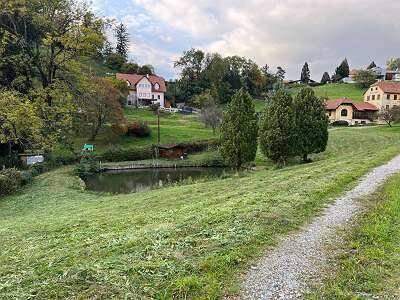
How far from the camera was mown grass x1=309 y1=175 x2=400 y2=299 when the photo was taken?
5.75 m

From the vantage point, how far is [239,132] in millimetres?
31047

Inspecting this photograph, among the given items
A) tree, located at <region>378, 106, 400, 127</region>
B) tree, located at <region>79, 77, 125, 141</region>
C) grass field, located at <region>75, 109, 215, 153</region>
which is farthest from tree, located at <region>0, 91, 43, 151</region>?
tree, located at <region>378, 106, 400, 127</region>

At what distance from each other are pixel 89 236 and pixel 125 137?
1817 inches

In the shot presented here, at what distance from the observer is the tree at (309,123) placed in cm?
3250

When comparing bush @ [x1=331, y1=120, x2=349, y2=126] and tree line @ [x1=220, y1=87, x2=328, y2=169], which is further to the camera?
bush @ [x1=331, y1=120, x2=349, y2=126]

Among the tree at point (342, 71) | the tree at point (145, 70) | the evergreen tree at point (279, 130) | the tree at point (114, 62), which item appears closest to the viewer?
the evergreen tree at point (279, 130)

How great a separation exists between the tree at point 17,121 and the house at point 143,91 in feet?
182

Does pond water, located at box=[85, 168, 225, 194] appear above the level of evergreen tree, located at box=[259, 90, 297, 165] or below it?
below

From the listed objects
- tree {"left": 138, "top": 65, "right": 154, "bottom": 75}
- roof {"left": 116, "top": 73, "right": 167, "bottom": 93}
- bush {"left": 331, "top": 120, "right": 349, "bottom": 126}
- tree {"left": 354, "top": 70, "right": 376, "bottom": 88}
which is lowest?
bush {"left": 331, "top": 120, "right": 349, "bottom": 126}

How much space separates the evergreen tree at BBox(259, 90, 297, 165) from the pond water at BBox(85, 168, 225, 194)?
233 inches

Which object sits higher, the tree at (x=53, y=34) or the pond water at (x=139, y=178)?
the tree at (x=53, y=34)

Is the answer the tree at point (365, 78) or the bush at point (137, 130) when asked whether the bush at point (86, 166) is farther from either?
A: the tree at point (365, 78)

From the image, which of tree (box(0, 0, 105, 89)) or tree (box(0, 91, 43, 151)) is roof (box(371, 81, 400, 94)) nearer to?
tree (box(0, 0, 105, 89))

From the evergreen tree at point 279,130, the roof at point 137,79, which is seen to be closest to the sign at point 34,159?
the evergreen tree at point 279,130
